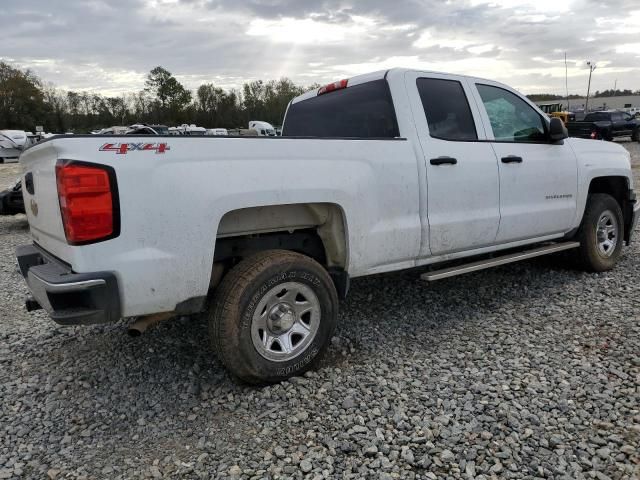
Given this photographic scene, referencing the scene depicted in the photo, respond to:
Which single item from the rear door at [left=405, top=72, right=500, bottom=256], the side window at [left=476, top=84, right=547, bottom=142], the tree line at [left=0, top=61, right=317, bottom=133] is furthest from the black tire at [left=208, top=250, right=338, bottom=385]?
the tree line at [left=0, top=61, right=317, bottom=133]

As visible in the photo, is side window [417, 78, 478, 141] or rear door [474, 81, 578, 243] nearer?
side window [417, 78, 478, 141]

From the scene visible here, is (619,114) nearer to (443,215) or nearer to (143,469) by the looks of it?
(443,215)

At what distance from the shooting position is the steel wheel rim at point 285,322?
3008mm

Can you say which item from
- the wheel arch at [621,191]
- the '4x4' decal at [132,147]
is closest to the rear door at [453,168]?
the '4x4' decal at [132,147]

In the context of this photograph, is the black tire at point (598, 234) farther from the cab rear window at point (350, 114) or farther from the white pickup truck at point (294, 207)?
the cab rear window at point (350, 114)

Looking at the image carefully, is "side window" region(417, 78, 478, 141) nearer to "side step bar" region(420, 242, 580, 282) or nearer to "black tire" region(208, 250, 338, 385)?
"side step bar" region(420, 242, 580, 282)

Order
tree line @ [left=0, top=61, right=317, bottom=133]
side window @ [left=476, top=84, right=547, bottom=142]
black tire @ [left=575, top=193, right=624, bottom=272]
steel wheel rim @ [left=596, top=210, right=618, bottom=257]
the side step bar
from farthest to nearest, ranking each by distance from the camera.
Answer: tree line @ [left=0, top=61, right=317, bottom=133], steel wheel rim @ [left=596, top=210, right=618, bottom=257], black tire @ [left=575, top=193, right=624, bottom=272], side window @ [left=476, top=84, right=547, bottom=142], the side step bar

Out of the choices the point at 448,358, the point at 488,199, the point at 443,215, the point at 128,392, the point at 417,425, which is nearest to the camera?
the point at 417,425

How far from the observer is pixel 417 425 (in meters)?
2.69

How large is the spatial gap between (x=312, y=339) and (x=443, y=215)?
4.54 ft

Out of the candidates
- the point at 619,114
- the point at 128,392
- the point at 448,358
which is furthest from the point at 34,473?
the point at 619,114

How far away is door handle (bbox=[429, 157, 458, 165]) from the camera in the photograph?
363cm

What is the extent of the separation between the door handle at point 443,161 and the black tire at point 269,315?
3.96 feet

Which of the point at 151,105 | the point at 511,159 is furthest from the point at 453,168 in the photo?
the point at 151,105
